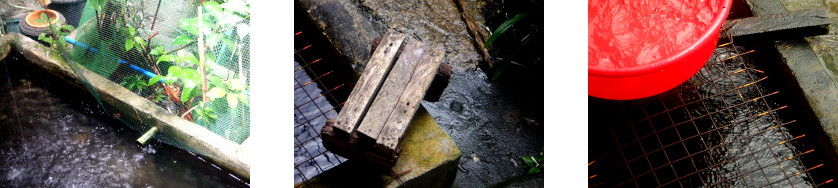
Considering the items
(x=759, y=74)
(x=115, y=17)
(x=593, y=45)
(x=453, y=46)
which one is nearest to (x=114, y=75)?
(x=115, y=17)

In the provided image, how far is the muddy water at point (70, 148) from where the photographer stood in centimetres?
267

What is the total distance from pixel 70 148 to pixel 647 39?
250 cm

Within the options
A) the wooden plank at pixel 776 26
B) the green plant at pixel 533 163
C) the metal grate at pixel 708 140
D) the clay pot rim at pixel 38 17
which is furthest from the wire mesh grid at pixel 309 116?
the wooden plank at pixel 776 26

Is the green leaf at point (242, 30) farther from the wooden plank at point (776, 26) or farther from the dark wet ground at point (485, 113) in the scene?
the wooden plank at point (776, 26)

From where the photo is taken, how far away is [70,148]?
274 cm

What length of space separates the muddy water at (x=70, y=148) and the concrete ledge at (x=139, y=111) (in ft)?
0.18

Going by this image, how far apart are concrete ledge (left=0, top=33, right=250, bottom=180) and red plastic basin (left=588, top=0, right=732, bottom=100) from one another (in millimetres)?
1522

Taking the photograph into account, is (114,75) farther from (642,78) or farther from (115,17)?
(642,78)

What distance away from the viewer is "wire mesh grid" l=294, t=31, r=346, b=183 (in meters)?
2.60

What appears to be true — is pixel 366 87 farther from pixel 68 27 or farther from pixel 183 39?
pixel 68 27

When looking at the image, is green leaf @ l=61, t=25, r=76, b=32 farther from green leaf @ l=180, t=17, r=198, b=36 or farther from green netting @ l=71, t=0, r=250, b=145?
green leaf @ l=180, t=17, r=198, b=36

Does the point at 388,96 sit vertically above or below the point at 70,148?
above

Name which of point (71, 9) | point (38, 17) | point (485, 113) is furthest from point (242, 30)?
point (38, 17)

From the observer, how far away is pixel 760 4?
9.07 ft
